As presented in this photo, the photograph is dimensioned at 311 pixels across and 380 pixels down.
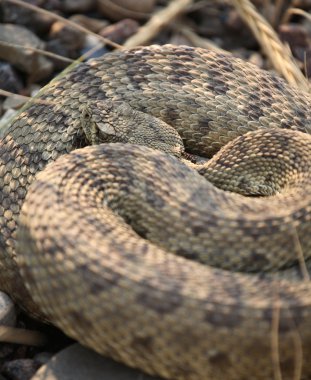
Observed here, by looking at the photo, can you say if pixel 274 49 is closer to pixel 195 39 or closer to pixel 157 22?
pixel 195 39

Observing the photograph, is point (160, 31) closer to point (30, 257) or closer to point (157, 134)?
point (157, 134)

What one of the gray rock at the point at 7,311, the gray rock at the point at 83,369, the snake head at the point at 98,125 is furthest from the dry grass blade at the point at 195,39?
the gray rock at the point at 83,369

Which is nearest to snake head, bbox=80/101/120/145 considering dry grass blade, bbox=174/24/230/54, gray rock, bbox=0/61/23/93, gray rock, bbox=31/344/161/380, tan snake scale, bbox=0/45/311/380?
tan snake scale, bbox=0/45/311/380

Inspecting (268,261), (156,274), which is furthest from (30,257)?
(268,261)

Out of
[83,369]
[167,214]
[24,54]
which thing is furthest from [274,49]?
[83,369]

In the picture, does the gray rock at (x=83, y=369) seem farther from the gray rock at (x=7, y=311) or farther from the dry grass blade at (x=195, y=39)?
the dry grass blade at (x=195, y=39)

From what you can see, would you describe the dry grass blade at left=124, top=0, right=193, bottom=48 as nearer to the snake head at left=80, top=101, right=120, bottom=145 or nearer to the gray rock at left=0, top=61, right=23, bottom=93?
the gray rock at left=0, top=61, right=23, bottom=93

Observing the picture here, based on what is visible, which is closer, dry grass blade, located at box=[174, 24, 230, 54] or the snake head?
the snake head
